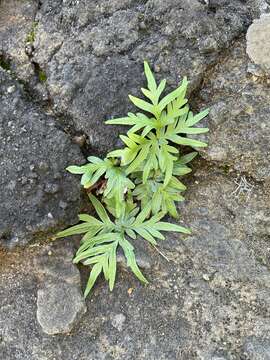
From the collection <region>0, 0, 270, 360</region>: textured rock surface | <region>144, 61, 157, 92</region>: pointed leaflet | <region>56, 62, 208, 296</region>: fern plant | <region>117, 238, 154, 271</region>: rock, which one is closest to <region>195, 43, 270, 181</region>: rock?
<region>0, 0, 270, 360</region>: textured rock surface

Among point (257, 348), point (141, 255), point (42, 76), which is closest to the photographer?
point (257, 348)

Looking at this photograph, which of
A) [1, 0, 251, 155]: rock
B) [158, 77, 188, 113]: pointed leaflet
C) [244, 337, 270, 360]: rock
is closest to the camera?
[244, 337, 270, 360]: rock

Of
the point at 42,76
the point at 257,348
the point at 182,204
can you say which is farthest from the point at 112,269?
the point at 42,76

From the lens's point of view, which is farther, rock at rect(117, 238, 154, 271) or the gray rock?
rock at rect(117, 238, 154, 271)

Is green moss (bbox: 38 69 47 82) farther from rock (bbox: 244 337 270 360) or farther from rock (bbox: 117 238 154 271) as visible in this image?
rock (bbox: 244 337 270 360)

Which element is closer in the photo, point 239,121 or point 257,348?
point 257,348

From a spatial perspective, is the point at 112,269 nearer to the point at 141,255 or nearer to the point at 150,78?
the point at 141,255
